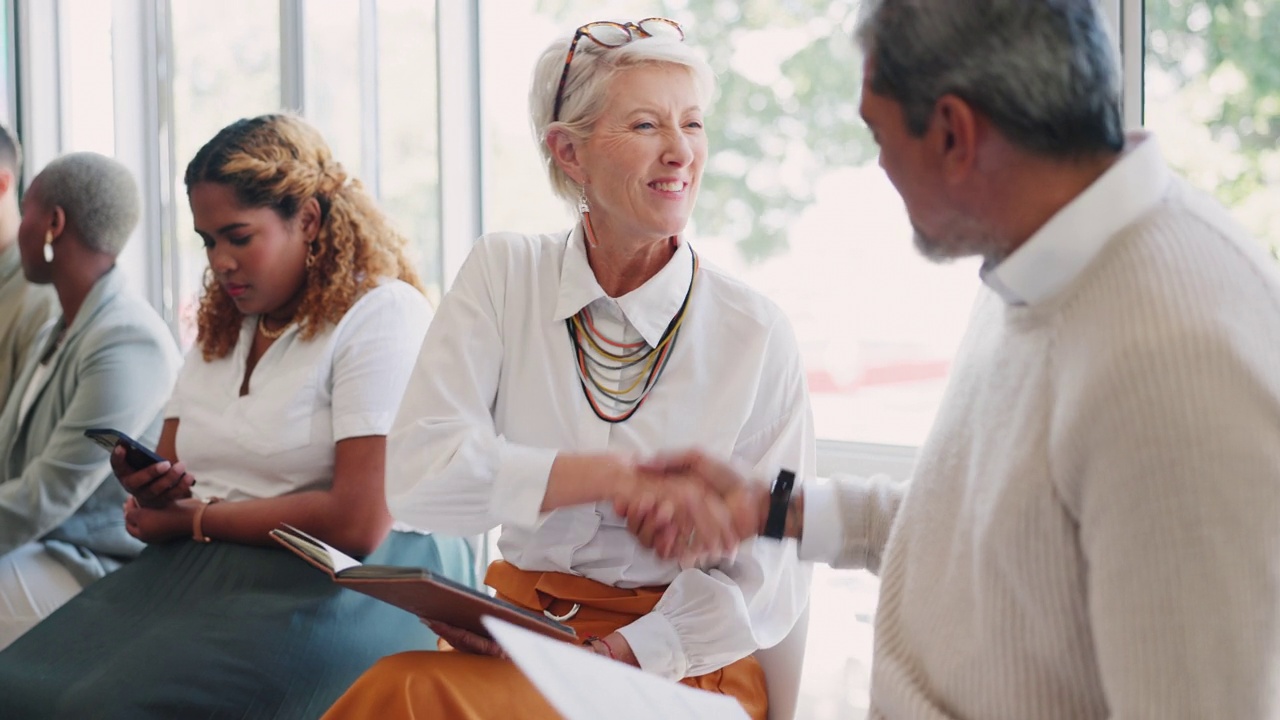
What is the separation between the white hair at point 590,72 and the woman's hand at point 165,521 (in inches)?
44.1

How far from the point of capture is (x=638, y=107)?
205 cm

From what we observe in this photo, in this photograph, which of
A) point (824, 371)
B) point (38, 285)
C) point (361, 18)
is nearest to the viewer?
point (824, 371)

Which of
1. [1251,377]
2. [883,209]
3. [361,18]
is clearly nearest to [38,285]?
[361,18]

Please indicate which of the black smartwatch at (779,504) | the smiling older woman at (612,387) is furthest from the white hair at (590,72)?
the black smartwatch at (779,504)

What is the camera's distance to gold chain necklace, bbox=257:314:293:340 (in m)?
2.60

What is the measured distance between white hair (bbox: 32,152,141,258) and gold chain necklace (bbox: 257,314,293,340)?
2.47 ft

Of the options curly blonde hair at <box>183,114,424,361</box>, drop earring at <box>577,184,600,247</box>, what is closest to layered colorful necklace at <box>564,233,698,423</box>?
drop earring at <box>577,184,600,247</box>

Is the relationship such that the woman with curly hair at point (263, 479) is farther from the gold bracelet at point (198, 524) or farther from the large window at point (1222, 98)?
the large window at point (1222, 98)

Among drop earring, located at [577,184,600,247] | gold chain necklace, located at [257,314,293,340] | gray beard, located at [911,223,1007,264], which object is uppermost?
gray beard, located at [911,223,1007,264]

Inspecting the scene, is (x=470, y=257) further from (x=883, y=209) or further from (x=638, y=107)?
(x=883, y=209)

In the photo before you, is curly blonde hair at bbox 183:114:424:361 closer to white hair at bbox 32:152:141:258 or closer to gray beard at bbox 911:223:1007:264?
white hair at bbox 32:152:141:258

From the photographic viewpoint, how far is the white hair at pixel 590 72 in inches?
80.6

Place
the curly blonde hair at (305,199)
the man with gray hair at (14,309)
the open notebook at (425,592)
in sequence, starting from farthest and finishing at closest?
the man with gray hair at (14,309) → the curly blonde hair at (305,199) → the open notebook at (425,592)

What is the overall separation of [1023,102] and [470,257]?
1.27m
